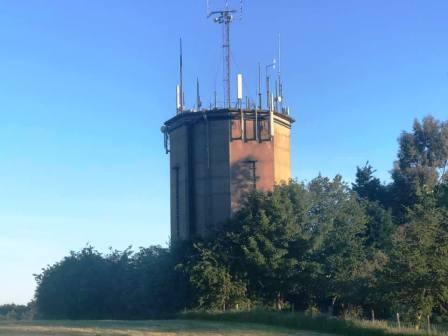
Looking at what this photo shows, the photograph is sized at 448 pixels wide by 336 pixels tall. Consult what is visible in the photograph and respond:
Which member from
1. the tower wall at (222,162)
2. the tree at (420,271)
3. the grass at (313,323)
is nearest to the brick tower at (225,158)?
the tower wall at (222,162)

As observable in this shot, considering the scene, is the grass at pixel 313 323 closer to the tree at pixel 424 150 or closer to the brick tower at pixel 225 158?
the brick tower at pixel 225 158

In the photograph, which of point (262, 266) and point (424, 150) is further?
point (424, 150)

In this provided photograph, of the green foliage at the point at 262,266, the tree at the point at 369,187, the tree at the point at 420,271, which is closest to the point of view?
the tree at the point at 420,271

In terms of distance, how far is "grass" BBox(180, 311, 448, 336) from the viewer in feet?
118

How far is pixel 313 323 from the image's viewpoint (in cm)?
4166

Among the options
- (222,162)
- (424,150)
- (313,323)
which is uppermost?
(424,150)

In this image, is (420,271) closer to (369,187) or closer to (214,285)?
(214,285)

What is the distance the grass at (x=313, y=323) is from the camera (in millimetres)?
35938

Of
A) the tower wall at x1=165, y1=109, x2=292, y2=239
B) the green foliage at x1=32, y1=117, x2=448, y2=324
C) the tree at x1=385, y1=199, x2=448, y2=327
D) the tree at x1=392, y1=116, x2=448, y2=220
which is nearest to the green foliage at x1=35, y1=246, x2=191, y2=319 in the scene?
the green foliage at x1=32, y1=117, x2=448, y2=324

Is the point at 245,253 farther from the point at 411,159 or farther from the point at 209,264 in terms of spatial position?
the point at 411,159

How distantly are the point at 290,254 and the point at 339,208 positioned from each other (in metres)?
6.76

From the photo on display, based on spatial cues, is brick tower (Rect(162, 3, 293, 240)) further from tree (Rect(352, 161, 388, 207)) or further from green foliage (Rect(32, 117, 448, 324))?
tree (Rect(352, 161, 388, 207))

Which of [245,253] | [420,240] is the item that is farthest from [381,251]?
[420,240]

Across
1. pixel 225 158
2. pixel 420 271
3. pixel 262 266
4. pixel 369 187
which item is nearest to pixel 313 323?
pixel 420 271
